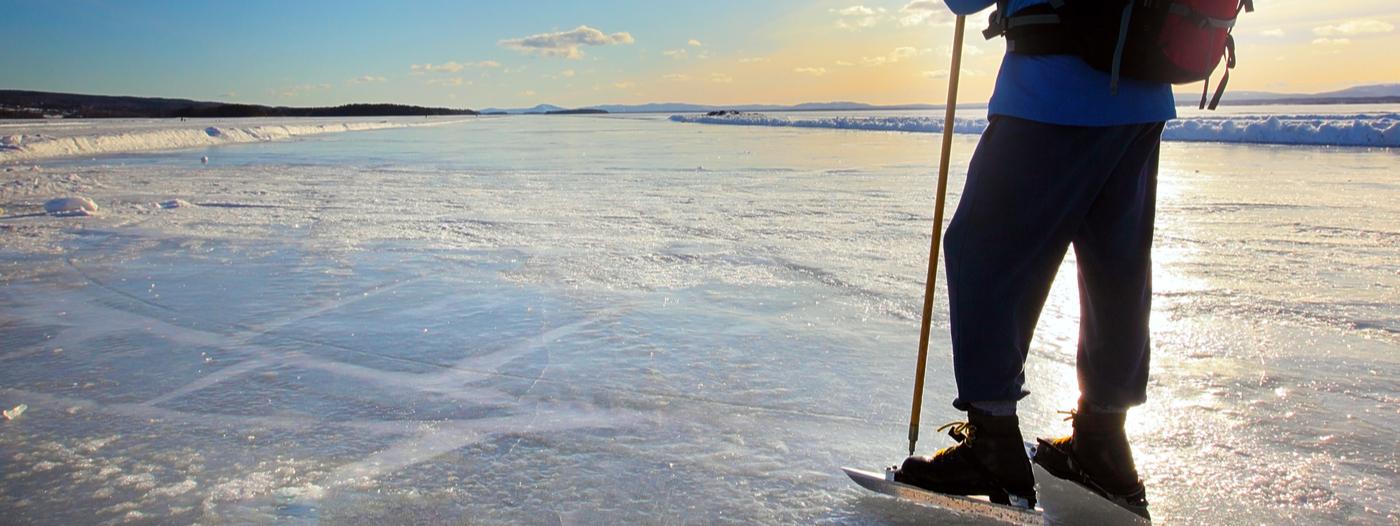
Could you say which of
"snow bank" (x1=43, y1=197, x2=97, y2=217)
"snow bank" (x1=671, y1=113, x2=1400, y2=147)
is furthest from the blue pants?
"snow bank" (x1=671, y1=113, x2=1400, y2=147)

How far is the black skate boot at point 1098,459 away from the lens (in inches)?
56.9

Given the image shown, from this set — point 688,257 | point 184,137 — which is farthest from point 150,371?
point 184,137

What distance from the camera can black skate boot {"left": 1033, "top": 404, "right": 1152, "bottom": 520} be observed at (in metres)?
1.45

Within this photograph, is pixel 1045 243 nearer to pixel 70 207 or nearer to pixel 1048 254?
pixel 1048 254

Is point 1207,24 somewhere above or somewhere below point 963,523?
above

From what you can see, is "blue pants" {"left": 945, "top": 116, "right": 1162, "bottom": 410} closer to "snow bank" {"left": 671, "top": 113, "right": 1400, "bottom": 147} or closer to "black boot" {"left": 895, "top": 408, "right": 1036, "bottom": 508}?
"black boot" {"left": 895, "top": 408, "right": 1036, "bottom": 508}

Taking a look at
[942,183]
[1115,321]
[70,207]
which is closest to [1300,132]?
[1115,321]

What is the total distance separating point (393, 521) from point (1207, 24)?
1.65 metres

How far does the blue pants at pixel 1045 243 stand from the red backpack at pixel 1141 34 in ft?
0.37

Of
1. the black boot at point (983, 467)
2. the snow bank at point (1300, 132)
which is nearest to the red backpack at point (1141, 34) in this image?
the black boot at point (983, 467)

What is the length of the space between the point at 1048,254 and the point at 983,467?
42cm

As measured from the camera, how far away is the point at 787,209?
557 cm

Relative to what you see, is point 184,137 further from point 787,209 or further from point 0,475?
point 0,475

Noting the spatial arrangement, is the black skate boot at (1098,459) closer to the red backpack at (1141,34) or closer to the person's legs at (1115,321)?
the person's legs at (1115,321)
